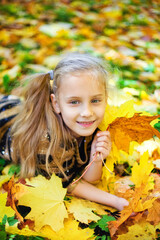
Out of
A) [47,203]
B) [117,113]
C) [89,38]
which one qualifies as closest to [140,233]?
[47,203]

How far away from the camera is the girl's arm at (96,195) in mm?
1234

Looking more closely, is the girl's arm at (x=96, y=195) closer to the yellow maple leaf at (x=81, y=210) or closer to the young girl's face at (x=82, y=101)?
the yellow maple leaf at (x=81, y=210)

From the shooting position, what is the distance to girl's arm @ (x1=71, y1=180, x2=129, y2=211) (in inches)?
48.6

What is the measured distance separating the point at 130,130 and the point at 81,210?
426 millimetres

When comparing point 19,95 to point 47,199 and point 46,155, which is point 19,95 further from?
point 47,199

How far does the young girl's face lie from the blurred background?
0.40m

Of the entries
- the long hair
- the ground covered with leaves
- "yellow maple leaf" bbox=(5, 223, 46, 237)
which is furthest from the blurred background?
"yellow maple leaf" bbox=(5, 223, 46, 237)

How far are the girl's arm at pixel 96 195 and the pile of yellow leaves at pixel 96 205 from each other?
0.03m

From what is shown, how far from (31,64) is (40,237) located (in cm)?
163

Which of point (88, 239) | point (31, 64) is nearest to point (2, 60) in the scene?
point (31, 64)

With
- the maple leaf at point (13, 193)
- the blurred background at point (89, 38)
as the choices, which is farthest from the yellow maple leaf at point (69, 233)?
the blurred background at point (89, 38)

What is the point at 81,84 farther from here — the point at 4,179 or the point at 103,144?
the point at 4,179

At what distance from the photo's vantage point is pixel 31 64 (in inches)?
91.0

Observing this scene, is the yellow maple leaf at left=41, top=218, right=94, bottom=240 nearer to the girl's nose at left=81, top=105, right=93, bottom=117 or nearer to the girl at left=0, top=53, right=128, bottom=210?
the girl at left=0, top=53, right=128, bottom=210
